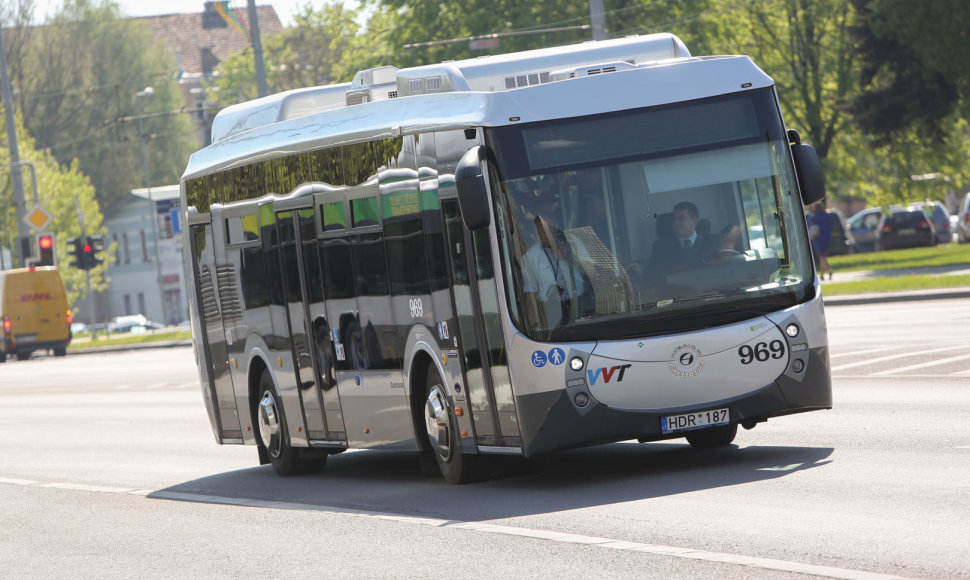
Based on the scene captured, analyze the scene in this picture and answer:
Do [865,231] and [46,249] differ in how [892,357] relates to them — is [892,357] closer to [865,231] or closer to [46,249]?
[46,249]

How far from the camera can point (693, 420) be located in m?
11.4

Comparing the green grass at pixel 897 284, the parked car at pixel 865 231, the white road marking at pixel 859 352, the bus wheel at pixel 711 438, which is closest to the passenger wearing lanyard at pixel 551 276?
the bus wheel at pixel 711 438

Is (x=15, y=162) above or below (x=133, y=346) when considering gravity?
above

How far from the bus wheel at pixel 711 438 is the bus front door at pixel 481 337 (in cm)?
204

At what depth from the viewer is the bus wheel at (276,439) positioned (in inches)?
593

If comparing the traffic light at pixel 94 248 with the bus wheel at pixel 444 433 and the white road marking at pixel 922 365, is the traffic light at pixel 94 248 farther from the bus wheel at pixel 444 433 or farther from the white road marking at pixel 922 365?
the bus wheel at pixel 444 433

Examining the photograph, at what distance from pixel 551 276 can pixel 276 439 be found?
185 inches

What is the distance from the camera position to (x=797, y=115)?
2290 inches

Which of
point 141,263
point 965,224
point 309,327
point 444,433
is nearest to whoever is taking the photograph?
point 444,433

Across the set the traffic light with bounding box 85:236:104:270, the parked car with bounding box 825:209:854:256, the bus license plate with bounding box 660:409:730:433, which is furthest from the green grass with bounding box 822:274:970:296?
the traffic light with bounding box 85:236:104:270

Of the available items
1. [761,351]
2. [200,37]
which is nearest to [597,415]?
[761,351]

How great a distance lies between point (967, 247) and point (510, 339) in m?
45.4

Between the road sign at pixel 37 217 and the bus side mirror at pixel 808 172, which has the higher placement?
the road sign at pixel 37 217

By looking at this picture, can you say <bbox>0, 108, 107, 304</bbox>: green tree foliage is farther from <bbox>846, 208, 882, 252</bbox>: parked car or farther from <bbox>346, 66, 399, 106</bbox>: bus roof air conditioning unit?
<bbox>346, 66, 399, 106</bbox>: bus roof air conditioning unit
